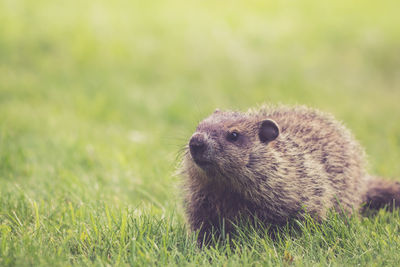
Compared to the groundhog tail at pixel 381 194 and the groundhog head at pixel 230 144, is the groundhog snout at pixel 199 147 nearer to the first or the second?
the groundhog head at pixel 230 144

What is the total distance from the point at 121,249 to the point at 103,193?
1.83 m

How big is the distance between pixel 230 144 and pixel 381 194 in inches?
86.7

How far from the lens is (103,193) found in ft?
17.8

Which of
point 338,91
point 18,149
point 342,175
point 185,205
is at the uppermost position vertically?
point 338,91

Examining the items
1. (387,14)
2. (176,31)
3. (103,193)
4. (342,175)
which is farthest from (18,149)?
(387,14)

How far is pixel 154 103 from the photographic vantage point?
32.1 ft

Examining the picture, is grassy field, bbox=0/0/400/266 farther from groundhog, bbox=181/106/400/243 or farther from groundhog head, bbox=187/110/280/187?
groundhog head, bbox=187/110/280/187

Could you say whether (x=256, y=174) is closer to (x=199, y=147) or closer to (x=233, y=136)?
(x=233, y=136)

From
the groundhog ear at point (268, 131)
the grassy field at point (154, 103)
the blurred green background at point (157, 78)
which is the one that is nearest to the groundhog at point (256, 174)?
the groundhog ear at point (268, 131)

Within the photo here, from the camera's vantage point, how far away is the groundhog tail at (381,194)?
17.5ft

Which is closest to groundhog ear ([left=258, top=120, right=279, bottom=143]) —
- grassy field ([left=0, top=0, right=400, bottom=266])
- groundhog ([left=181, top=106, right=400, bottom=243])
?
groundhog ([left=181, top=106, right=400, bottom=243])

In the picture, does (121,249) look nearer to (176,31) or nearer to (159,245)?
(159,245)

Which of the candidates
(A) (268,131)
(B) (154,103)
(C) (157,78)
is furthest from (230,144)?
(C) (157,78)

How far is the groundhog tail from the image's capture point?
17.5 feet
